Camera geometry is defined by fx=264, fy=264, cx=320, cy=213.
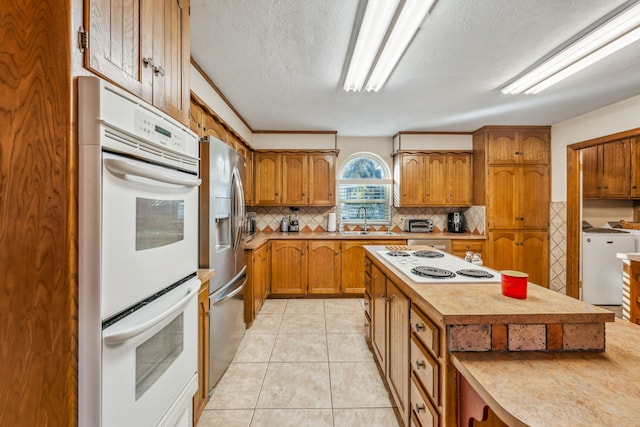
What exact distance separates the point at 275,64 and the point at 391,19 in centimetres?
98

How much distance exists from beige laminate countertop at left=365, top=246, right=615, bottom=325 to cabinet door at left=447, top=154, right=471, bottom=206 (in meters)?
2.94

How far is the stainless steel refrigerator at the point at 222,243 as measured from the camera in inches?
70.5

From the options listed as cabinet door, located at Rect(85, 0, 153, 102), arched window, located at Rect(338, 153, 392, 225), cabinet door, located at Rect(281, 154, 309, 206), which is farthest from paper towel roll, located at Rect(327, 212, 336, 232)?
cabinet door, located at Rect(85, 0, 153, 102)

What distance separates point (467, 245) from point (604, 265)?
5.44 ft

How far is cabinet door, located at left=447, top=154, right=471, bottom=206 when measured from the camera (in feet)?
13.3

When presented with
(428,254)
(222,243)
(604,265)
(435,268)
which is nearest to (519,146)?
(604,265)

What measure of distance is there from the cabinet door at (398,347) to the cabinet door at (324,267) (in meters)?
1.98

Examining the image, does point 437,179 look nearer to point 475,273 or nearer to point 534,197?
point 534,197

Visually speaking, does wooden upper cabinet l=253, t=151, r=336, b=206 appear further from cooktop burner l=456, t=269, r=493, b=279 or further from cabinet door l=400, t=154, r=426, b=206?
cooktop burner l=456, t=269, r=493, b=279

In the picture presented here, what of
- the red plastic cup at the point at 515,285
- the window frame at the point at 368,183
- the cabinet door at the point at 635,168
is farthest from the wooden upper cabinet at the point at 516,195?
the red plastic cup at the point at 515,285

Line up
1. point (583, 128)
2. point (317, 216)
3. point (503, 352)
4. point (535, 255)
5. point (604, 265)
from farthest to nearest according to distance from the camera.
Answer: point (317, 216) < point (535, 255) < point (604, 265) < point (583, 128) < point (503, 352)

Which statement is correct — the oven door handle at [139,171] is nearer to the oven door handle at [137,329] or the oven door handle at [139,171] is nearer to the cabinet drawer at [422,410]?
the oven door handle at [137,329]

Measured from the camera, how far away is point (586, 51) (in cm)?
188

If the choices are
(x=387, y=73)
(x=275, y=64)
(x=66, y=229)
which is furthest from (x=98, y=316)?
(x=387, y=73)
